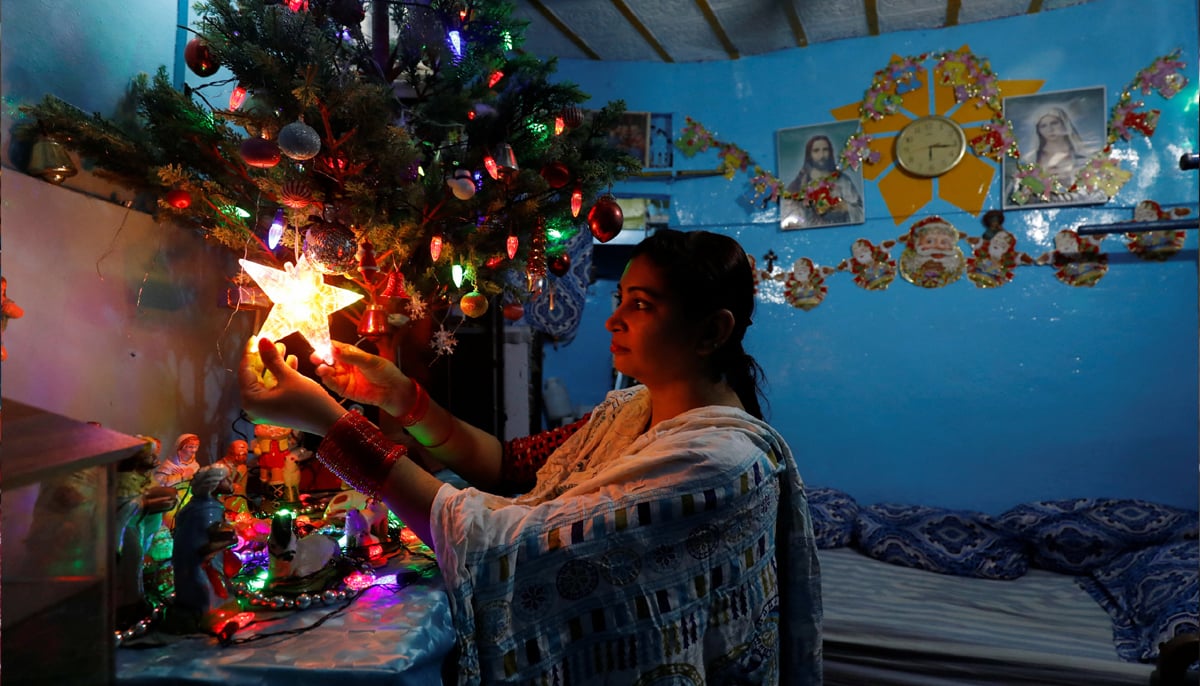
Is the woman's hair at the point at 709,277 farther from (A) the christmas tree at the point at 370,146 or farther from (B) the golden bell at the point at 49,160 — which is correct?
Result: (B) the golden bell at the point at 49,160

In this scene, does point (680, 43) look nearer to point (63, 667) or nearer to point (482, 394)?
point (482, 394)

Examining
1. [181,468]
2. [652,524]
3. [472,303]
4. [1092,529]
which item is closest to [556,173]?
[472,303]

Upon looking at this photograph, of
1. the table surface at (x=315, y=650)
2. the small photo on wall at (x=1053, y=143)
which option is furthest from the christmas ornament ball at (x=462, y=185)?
the small photo on wall at (x=1053, y=143)

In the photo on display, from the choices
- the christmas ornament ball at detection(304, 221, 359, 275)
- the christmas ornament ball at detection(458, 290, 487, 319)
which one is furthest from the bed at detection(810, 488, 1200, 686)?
the christmas ornament ball at detection(304, 221, 359, 275)

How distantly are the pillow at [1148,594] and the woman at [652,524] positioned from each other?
2.06 metres

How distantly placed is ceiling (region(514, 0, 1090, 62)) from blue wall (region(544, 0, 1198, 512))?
11cm

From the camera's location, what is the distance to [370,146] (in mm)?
1540

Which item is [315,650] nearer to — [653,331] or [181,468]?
[181,468]

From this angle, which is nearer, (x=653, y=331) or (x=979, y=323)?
(x=653, y=331)

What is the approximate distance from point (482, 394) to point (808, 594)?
194 centimetres

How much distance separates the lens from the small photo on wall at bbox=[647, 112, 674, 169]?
15.3ft

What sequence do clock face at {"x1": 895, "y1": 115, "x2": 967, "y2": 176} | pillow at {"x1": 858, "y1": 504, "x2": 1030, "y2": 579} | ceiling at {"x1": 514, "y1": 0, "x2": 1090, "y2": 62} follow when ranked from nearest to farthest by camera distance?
pillow at {"x1": 858, "y1": 504, "x2": 1030, "y2": 579} → ceiling at {"x1": 514, "y1": 0, "x2": 1090, "y2": 62} → clock face at {"x1": 895, "y1": 115, "x2": 967, "y2": 176}

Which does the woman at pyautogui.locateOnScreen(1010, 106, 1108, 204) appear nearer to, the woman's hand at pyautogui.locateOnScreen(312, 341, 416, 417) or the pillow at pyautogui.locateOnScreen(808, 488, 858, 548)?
the pillow at pyautogui.locateOnScreen(808, 488, 858, 548)

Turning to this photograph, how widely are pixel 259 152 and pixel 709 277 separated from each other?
946 millimetres
